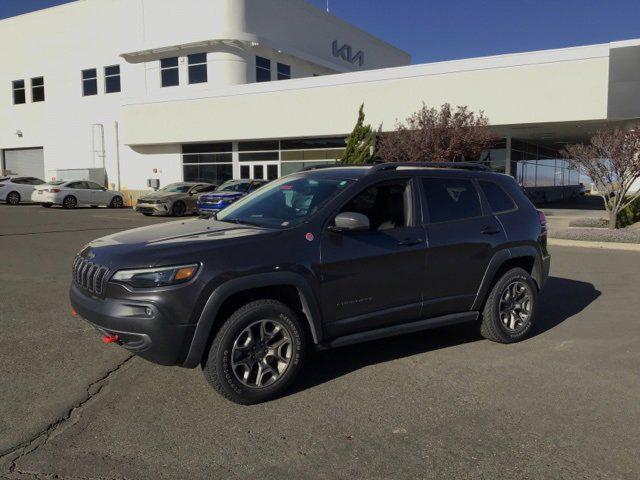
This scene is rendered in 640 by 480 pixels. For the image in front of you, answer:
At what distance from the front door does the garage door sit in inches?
1517

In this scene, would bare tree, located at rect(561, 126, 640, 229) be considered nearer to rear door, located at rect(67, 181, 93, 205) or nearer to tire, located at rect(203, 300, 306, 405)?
tire, located at rect(203, 300, 306, 405)

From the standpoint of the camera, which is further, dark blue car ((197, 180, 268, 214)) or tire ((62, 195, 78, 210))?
tire ((62, 195, 78, 210))

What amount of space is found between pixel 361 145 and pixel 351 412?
64.3 feet

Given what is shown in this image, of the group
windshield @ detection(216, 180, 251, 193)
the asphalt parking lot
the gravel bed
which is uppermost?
windshield @ detection(216, 180, 251, 193)

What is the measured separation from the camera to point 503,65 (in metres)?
21.5

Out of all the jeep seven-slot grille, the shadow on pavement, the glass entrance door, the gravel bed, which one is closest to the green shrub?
the gravel bed

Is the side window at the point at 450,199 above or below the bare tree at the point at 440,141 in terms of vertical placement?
below

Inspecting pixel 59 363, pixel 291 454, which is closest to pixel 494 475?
pixel 291 454

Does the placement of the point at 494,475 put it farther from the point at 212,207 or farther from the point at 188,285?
the point at 212,207

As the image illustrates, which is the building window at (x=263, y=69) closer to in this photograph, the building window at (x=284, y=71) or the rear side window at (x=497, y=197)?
the building window at (x=284, y=71)

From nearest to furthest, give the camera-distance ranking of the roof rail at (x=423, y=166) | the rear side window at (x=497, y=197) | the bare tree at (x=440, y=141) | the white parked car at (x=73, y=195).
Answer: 1. the roof rail at (x=423, y=166)
2. the rear side window at (x=497, y=197)
3. the bare tree at (x=440, y=141)
4. the white parked car at (x=73, y=195)

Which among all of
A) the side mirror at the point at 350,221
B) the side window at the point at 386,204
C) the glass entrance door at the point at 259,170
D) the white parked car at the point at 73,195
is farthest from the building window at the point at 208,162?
the side mirror at the point at 350,221

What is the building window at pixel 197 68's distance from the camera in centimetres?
3081

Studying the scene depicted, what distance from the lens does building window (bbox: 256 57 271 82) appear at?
104 feet
